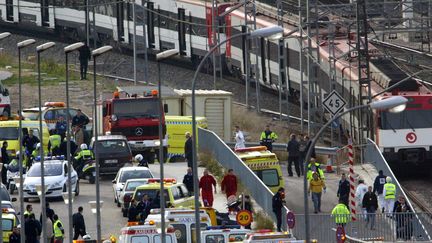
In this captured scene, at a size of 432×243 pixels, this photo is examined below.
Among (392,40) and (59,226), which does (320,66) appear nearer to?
(392,40)

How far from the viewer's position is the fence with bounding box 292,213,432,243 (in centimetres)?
4216

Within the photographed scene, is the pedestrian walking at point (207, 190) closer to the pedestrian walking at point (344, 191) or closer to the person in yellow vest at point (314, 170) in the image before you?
the person in yellow vest at point (314, 170)

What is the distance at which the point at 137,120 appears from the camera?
2314 inches

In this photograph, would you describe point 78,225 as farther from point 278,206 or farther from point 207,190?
point 207,190

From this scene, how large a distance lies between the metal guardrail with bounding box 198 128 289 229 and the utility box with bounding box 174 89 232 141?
16.2 ft

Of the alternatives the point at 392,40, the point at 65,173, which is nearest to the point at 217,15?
the point at 392,40

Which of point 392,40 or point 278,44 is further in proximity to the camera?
point 392,40

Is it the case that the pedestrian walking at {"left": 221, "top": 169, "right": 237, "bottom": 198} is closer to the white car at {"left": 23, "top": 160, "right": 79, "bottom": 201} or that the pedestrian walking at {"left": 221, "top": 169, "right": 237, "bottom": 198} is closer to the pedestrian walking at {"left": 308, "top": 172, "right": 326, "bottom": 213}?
the pedestrian walking at {"left": 308, "top": 172, "right": 326, "bottom": 213}

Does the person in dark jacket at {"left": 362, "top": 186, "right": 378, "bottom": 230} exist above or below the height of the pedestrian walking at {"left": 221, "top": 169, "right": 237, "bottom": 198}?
below

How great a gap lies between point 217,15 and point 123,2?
21.4 feet

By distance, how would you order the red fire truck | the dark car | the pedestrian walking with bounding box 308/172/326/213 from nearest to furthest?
the pedestrian walking with bounding box 308/172/326/213
the dark car
the red fire truck

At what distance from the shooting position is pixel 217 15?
77.8 m

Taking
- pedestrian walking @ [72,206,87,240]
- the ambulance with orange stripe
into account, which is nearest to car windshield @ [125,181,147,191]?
the ambulance with orange stripe

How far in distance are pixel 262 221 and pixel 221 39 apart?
35.7 m
